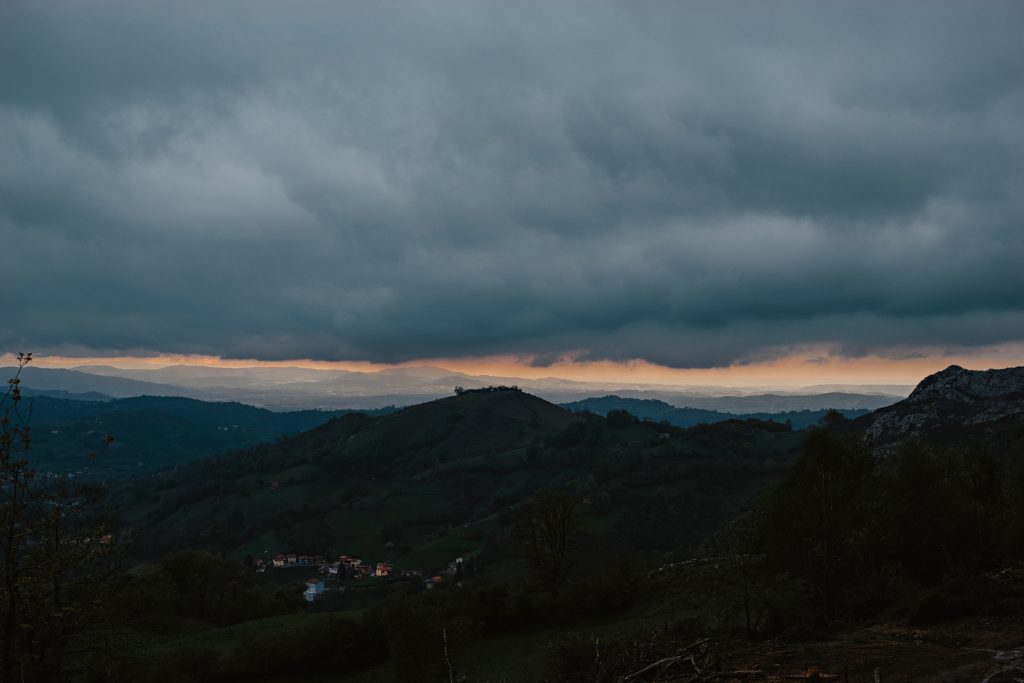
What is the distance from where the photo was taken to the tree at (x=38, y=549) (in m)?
17.5

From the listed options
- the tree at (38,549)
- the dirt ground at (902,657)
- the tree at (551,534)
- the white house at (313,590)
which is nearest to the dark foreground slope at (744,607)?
the dirt ground at (902,657)

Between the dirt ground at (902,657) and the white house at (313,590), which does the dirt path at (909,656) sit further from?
the white house at (313,590)

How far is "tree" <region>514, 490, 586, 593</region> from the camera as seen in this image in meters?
80.2

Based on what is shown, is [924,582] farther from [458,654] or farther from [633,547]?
[633,547]

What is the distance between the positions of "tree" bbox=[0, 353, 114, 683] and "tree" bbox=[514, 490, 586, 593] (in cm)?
6425

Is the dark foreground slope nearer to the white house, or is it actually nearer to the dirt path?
the dirt path

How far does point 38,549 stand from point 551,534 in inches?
2688

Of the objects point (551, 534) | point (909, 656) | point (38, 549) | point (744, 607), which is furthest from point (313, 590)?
point (909, 656)

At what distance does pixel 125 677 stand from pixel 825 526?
58.8 m

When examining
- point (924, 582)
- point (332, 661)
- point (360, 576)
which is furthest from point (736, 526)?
point (360, 576)

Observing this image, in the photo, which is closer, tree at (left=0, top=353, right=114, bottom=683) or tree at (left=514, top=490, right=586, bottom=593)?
tree at (left=0, top=353, right=114, bottom=683)

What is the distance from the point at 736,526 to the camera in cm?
7488

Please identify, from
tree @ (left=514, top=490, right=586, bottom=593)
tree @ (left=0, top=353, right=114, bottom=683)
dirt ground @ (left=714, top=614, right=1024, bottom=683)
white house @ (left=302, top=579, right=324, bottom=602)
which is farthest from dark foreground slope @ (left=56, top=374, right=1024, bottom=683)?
white house @ (left=302, top=579, right=324, bottom=602)

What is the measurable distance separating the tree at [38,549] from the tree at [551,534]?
64.3m
